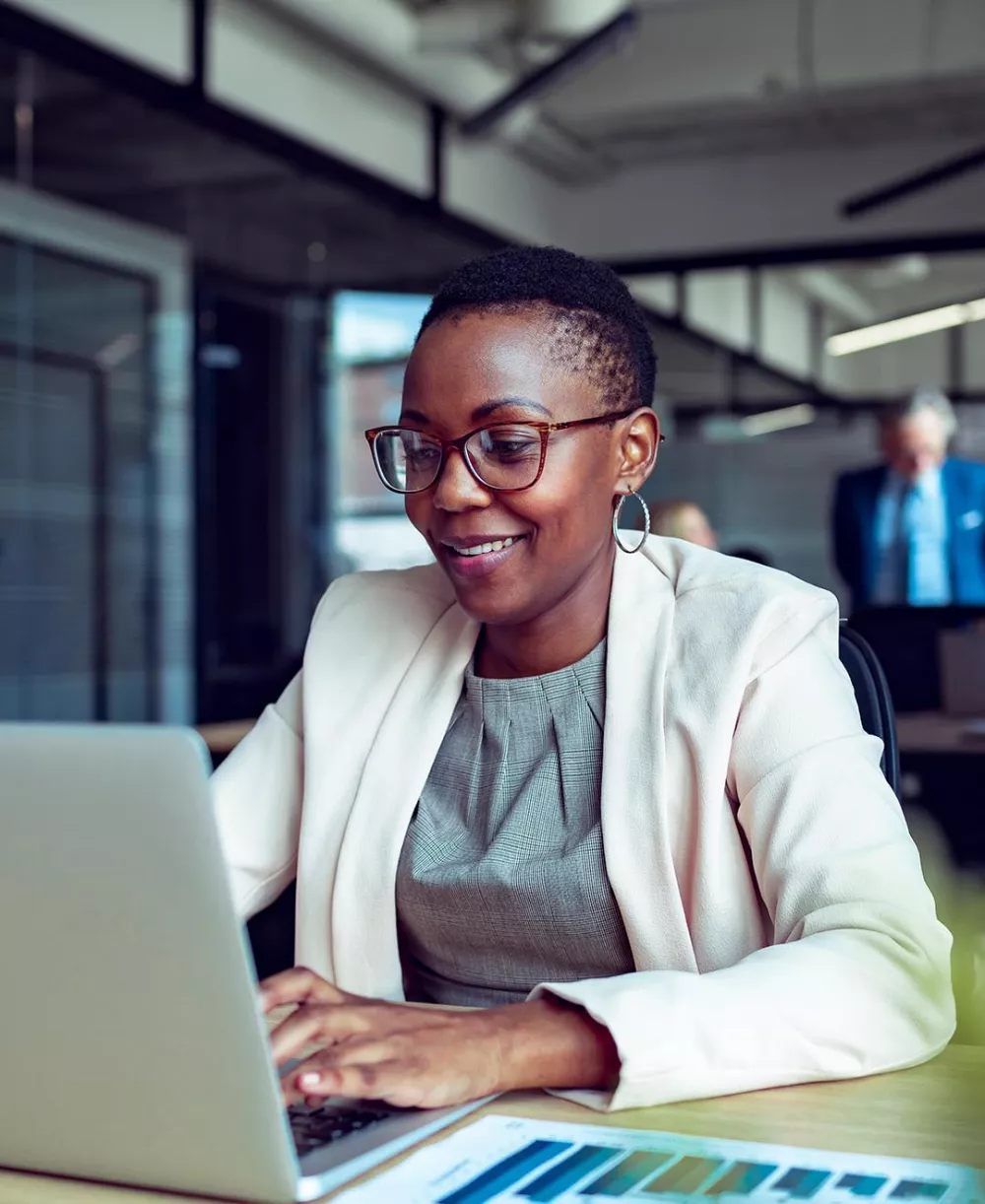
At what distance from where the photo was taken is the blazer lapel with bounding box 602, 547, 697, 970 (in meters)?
1.25

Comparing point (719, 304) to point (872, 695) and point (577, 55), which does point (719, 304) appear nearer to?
point (577, 55)

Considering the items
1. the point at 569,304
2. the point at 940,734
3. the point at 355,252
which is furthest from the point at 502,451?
the point at 355,252

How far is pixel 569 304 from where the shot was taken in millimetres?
1402

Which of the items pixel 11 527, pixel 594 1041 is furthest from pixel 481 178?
pixel 594 1041

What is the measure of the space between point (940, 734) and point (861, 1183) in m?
2.71

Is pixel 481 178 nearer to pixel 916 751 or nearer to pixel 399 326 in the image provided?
pixel 399 326

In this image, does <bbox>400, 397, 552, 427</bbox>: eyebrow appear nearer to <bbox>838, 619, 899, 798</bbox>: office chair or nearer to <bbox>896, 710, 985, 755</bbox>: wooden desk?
<bbox>838, 619, 899, 798</bbox>: office chair

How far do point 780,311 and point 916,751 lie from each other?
443 cm

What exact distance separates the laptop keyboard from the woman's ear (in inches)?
28.4

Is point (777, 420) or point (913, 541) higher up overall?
point (777, 420)

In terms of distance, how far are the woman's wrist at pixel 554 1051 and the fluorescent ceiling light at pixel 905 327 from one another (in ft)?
21.2

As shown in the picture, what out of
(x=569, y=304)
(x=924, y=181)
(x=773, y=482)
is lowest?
(x=569, y=304)

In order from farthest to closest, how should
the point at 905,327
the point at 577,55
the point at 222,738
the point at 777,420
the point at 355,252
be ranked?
the point at 777,420, the point at 905,327, the point at 355,252, the point at 577,55, the point at 222,738

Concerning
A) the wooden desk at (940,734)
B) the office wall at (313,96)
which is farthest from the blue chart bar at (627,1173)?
the office wall at (313,96)
